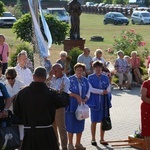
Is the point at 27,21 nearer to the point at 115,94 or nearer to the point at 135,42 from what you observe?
the point at 135,42

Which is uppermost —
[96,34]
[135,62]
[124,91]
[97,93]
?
[97,93]

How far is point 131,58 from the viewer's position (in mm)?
21078

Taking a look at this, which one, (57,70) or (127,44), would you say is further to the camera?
(127,44)

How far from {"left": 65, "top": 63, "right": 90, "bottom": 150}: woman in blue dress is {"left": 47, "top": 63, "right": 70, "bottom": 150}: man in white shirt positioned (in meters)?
0.33

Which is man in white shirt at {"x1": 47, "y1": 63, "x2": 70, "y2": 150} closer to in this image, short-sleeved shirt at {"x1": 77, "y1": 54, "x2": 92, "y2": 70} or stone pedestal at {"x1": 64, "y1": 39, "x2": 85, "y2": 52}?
short-sleeved shirt at {"x1": 77, "y1": 54, "x2": 92, "y2": 70}

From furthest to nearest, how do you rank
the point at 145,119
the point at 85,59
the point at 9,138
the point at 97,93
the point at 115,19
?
Result: the point at 115,19, the point at 85,59, the point at 97,93, the point at 145,119, the point at 9,138

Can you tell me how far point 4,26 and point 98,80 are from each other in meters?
42.9

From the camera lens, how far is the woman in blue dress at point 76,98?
11619mm

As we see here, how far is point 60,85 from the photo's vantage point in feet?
36.5

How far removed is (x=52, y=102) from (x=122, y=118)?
22.7 feet

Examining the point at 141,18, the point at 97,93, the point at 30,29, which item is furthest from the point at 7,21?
the point at 97,93

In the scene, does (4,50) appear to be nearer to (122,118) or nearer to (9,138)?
(122,118)

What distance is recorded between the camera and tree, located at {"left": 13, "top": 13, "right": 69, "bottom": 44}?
28781 millimetres

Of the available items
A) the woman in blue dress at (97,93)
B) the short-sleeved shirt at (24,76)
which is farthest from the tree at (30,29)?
the woman in blue dress at (97,93)
